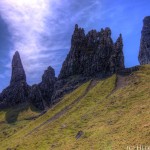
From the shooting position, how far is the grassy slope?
86188 mm

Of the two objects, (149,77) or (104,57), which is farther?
(104,57)

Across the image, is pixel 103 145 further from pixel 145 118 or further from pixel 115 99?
pixel 115 99

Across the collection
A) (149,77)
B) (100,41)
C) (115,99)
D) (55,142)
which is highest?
(100,41)

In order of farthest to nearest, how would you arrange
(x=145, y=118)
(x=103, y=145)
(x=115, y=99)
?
(x=115, y=99) < (x=145, y=118) < (x=103, y=145)

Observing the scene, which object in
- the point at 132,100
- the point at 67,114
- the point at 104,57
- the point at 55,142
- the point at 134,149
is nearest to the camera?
the point at 134,149

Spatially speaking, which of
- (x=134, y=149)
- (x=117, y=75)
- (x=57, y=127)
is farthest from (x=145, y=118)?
(x=117, y=75)

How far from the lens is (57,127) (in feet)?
420

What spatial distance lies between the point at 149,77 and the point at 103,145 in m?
67.5

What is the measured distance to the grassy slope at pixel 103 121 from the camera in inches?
3393

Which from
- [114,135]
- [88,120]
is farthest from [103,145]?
[88,120]

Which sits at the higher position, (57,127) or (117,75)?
(117,75)

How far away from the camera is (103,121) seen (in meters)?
112

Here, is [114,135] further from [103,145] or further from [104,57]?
[104,57]

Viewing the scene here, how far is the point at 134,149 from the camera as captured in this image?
69.4 metres
